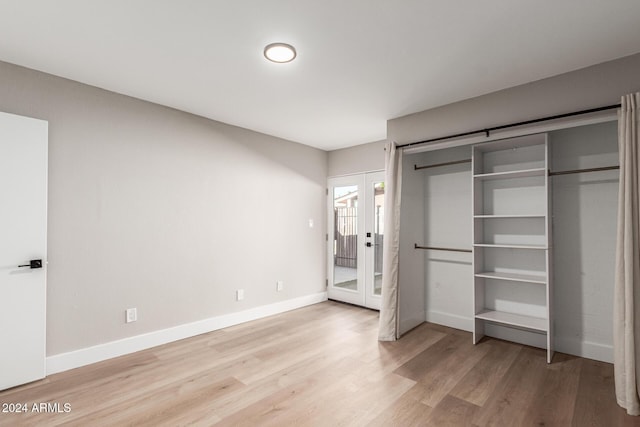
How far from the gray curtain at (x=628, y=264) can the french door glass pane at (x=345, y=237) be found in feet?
10.6

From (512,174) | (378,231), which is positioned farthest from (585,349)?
(378,231)

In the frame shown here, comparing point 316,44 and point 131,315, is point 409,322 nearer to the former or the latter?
point 131,315

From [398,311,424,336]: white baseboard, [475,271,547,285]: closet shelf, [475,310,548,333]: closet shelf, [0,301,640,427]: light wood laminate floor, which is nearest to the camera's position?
[0,301,640,427]: light wood laminate floor

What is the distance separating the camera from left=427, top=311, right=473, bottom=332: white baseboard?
12.8ft

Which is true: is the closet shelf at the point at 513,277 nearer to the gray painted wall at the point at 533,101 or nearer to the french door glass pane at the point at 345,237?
the gray painted wall at the point at 533,101

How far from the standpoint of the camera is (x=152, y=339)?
131 inches

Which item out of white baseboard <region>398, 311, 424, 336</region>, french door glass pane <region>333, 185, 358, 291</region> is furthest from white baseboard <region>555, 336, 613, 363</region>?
french door glass pane <region>333, 185, 358, 291</region>

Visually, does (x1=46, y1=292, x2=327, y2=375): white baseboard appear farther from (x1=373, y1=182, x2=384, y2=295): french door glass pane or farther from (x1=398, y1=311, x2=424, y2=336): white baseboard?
(x1=398, y1=311, x2=424, y2=336): white baseboard

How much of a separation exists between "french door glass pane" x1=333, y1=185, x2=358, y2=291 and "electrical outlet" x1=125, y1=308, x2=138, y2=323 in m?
3.04

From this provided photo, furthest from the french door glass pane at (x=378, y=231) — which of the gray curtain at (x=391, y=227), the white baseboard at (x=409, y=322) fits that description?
the gray curtain at (x=391, y=227)

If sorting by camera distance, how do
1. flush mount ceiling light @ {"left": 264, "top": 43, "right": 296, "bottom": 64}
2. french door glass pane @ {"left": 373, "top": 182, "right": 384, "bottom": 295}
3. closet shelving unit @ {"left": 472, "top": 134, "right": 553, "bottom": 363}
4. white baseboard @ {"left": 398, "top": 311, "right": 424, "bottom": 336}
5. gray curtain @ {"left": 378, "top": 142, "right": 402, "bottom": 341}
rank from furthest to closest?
1. french door glass pane @ {"left": 373, "top": 182, "right": 384, "bottom": 295}
2. white baseboard @ {"left": 398, "top": 311, "right": 424, "bottom": 336}
3. gray curtain @ {"left": 378, "top": 142, "right": 402, "bottom": 341}
4. closet shelving unit @ {"left": 472, "top": 134, "right": 553, "bottom": 363}
5. flush mount ceiling light @ {"left": 264, "top": 43, "right": 296, "bottom": 64}

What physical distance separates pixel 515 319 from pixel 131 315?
157 inches

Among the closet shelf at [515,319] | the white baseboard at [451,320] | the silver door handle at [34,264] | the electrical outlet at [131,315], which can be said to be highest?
the silver door handle at [34,264]

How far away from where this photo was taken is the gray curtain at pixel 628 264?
7.34ft
